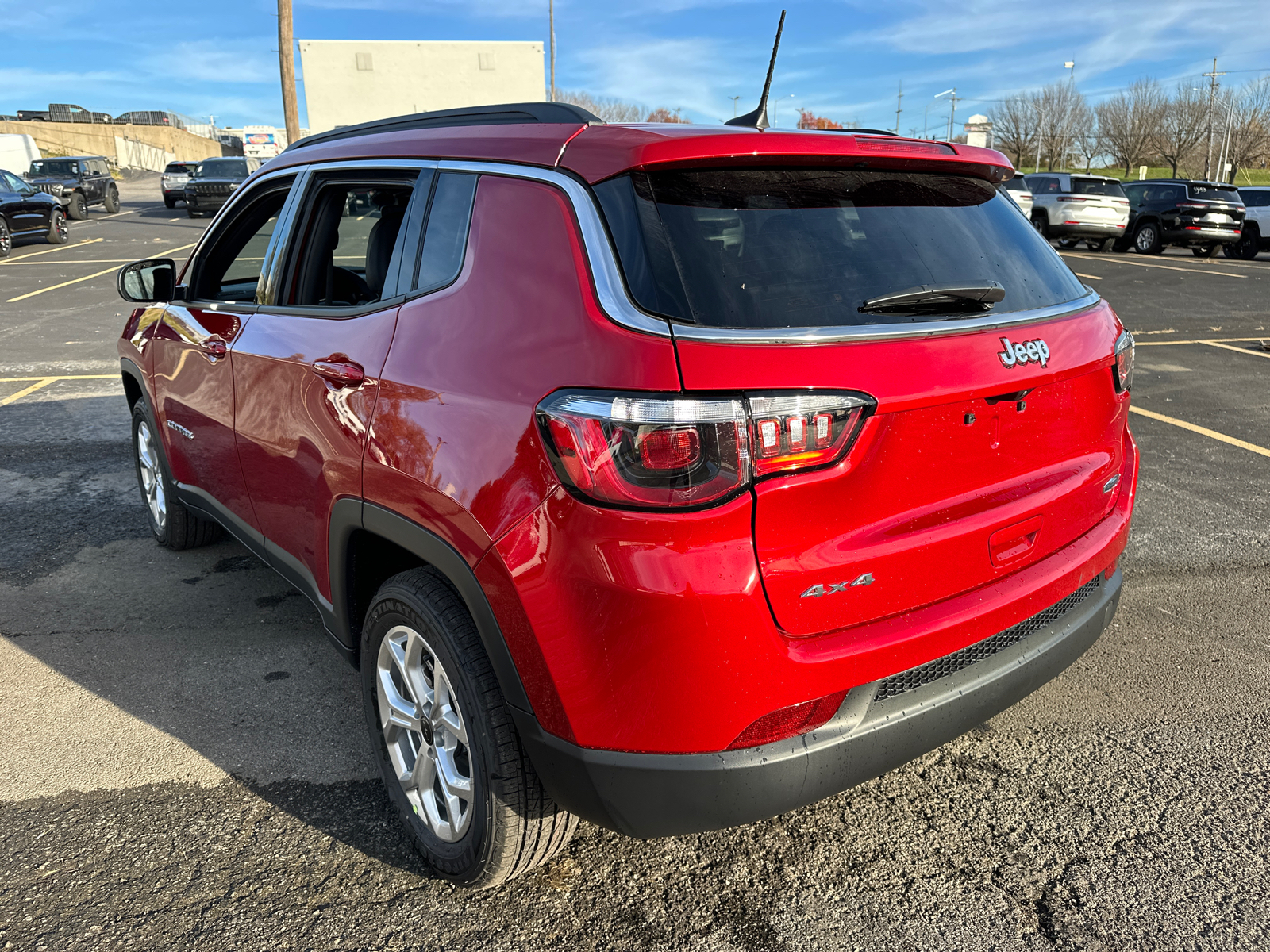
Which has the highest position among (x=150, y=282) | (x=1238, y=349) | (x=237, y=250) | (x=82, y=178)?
(x=82, y=178)

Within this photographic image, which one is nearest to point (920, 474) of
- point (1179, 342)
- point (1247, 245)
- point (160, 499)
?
point (160, 499)

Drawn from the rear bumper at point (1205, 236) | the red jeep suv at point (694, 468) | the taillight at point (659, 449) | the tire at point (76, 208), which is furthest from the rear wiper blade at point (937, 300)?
the tire at point (76, 208)

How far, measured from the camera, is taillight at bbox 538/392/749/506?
1.72m

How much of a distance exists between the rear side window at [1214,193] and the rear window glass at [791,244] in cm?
2411

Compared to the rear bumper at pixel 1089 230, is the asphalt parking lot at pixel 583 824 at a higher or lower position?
lower

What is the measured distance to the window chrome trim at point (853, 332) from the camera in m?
1.77

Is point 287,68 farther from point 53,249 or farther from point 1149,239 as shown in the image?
point 1149,239

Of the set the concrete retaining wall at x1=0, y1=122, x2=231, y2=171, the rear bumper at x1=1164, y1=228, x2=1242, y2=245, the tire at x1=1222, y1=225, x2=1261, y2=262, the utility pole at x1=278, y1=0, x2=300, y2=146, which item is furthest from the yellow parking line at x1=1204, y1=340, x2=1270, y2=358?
the concrete retaining wall at x1=0, y1=122, x2=231, y2=171

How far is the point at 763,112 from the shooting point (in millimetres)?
2387

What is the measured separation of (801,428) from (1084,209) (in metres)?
24.2

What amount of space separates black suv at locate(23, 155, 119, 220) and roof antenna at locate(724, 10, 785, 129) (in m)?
34.3

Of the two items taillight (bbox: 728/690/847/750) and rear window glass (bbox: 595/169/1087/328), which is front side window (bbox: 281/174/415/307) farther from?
taillight (bbox: 728/690/847/750)

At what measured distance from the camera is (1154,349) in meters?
9.98

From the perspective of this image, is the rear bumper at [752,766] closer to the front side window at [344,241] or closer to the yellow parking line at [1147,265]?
the front side window at [344,241]
